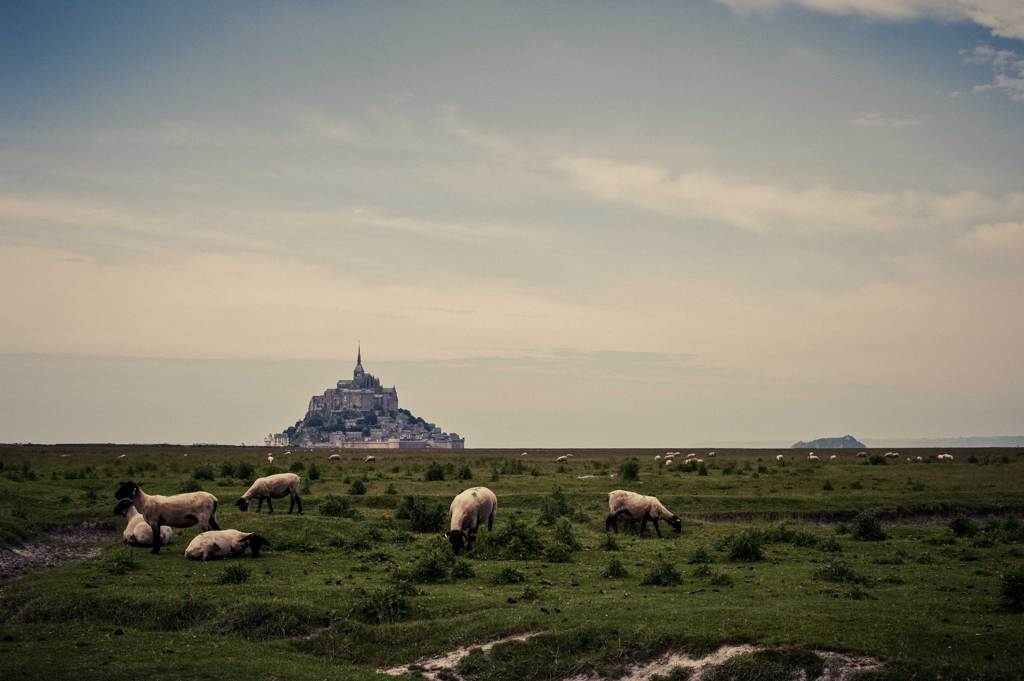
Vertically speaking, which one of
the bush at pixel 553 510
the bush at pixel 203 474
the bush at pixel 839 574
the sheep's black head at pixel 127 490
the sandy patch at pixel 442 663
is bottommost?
the sandy patch at pixel 442 663

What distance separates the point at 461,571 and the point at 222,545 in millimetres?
8096

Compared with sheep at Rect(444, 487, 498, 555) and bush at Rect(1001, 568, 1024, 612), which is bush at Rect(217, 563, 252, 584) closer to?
sheep at Rect(444, 487, 498, 555)

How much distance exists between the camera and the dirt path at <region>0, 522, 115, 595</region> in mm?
27862

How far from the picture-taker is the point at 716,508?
142 feet

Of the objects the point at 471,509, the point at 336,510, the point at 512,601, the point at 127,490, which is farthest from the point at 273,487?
the point at 512,601

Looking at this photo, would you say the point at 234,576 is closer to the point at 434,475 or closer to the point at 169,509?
the point at 169,509

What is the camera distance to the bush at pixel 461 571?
80.6ft

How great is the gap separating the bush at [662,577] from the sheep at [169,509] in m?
15.0

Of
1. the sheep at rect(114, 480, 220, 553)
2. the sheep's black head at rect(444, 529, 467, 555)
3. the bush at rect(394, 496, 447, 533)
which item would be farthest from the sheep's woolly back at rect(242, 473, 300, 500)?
the sheep's black head at rect(444, 529, 467, 555)

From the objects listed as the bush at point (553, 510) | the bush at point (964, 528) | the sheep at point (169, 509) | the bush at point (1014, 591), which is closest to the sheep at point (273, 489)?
the sheep at point (169, 509)

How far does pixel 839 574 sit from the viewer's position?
77.0 ft

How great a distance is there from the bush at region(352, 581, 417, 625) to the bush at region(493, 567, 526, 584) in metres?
3.41

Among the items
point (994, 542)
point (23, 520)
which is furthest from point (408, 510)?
point (994, 542)

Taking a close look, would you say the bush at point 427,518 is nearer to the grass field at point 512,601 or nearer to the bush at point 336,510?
the grass field at point 512,601
